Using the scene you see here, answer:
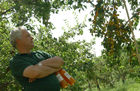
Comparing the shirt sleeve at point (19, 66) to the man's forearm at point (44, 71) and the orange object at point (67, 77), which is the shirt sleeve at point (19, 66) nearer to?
the man's forearm at point (44, 71)

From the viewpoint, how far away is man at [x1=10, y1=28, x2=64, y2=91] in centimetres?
209

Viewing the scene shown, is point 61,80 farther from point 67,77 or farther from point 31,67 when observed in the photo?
point 31,67

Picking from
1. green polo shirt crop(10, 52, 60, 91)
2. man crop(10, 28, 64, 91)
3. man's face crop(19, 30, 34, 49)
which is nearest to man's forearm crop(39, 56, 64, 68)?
man crop(10, 28, 64, 91)

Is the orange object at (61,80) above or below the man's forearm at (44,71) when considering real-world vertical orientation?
below

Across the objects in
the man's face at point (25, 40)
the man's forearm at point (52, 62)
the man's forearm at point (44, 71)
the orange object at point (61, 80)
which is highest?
the man's face at point (25, 40)

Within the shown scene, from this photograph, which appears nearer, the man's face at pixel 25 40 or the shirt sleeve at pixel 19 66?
the shirt sleeve at pixel 19 66

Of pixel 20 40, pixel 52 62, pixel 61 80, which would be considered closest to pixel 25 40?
pixel 20 40

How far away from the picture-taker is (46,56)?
8.20 feet

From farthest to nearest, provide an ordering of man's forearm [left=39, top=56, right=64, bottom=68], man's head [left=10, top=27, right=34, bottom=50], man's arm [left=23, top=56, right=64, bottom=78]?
man's head [left=10, top=27, right=34, bottom=50]
man's forearm [left=39, top=56, right=64, bottom=68]
man's arm [left=23, top=56, right=64, bottom=78]

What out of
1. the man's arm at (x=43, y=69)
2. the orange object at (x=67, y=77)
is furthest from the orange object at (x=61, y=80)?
the man's arm at (x=43, y=69)

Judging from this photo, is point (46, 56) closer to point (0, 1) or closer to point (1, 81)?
point (1, 81)

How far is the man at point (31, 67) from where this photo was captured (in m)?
2.09

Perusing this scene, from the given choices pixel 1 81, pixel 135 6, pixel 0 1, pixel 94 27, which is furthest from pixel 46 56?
pixel 0 1

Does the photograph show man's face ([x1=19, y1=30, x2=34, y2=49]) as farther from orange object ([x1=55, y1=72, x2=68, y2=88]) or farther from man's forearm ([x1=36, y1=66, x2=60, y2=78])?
orange object ([x1=55, y1=72, x2=68, y2=88])
